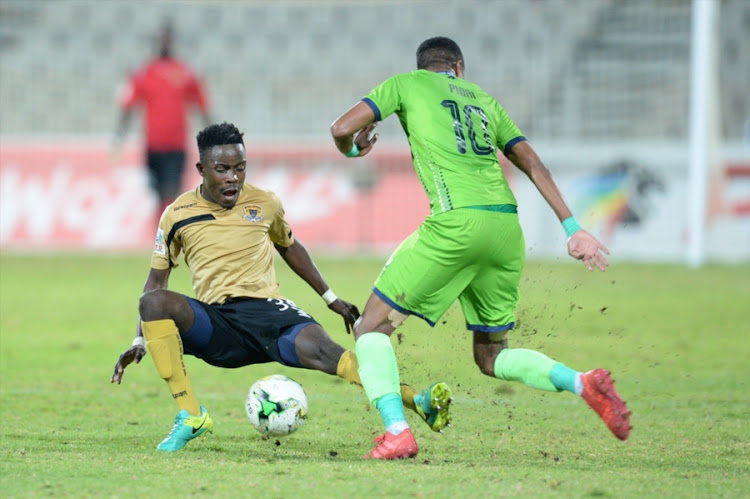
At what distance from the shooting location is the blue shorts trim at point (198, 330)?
515cm

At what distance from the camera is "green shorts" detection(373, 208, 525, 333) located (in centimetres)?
469

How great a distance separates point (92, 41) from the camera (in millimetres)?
24141

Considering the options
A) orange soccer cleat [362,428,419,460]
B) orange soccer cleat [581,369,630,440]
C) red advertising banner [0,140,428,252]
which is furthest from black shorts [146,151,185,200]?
orange soccer cleat [581,369,630,440]

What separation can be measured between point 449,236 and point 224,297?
1291mm

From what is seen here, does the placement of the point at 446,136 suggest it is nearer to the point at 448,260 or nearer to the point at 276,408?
the point at 448,260

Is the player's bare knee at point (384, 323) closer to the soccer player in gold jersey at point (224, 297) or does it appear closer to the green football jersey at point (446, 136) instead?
the soccer player in gold jersey at point (224, 297)

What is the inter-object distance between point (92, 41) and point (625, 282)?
14.0 metres

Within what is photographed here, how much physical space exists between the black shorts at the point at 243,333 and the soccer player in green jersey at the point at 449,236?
1.95ft

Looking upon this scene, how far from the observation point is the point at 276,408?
5.09 metres

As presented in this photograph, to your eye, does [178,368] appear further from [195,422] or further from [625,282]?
[625,282]

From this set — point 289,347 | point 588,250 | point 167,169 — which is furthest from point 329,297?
point 167,169

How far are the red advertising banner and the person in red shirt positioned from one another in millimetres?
4677

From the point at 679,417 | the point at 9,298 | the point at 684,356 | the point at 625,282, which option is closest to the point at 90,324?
the point at 9,298

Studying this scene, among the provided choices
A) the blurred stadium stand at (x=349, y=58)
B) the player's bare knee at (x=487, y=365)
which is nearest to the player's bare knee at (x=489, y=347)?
the player's bare knee at (x=487, y=365)
